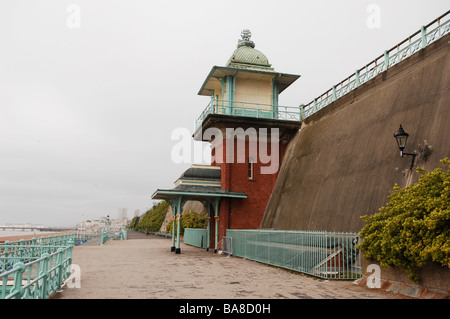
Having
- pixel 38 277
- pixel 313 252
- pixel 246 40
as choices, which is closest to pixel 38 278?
pixel 38 277

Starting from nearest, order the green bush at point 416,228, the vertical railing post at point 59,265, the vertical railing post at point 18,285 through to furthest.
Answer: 1. the vertical railing post at point 18,285
2. the green bush at point 416,228
3. the vertical railing post at point 59,265

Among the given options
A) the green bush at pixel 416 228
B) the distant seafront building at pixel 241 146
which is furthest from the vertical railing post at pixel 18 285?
the distant seafront building at pixel 241 146

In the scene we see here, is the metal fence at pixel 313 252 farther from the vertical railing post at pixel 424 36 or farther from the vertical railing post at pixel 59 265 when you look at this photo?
the vertical railing post at pixel 424 36

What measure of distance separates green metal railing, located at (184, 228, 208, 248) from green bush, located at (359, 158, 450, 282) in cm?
2000

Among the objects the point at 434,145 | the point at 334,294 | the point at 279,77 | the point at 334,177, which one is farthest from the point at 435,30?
the point at 279,77

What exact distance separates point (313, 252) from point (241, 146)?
1313 cm

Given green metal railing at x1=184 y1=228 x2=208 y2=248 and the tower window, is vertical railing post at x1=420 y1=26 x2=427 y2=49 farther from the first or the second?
green metal railing at x1=184 y1=228 x2=208 y2=248

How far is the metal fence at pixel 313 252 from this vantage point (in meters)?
11.9

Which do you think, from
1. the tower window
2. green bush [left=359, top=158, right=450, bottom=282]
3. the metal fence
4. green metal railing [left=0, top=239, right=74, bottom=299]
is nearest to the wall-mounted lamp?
green bush [left=359, top=158, right=450, bottom=282]

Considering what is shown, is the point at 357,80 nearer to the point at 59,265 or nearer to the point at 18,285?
the point at 59,265

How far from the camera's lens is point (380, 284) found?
1001cm

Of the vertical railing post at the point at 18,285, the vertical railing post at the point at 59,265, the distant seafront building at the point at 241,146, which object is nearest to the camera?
the vertical railing post at the point at 18,285

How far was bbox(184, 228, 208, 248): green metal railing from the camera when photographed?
2930 centimetres

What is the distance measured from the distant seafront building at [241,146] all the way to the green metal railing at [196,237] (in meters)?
2.87
